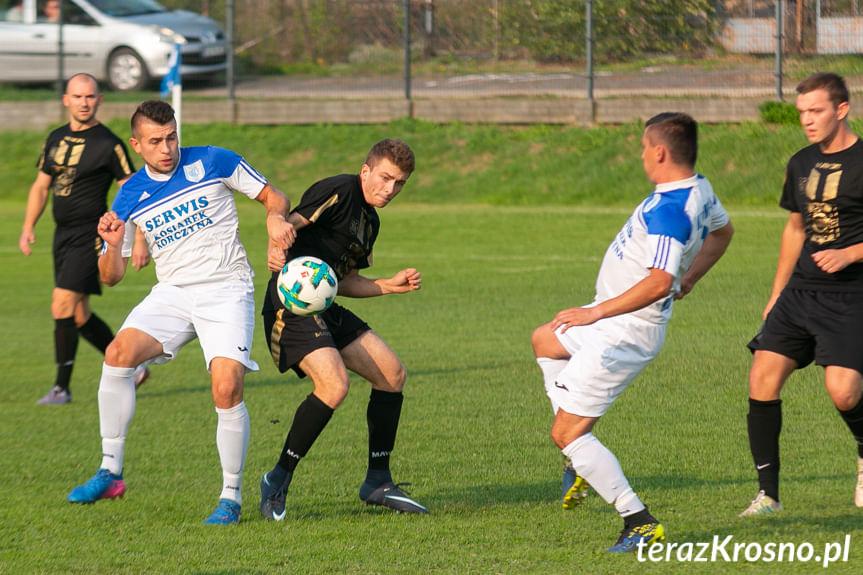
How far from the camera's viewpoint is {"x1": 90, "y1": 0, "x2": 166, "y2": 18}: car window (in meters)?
25.5

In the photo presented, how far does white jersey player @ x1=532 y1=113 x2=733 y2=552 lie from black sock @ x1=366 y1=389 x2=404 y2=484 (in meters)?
1.18

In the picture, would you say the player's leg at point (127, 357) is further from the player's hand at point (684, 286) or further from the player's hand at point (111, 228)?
the player's hand at point (684, 286)

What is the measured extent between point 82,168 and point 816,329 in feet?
20.3

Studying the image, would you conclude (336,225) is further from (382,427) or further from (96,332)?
(96,332)

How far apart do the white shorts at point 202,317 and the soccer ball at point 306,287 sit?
1.11ft

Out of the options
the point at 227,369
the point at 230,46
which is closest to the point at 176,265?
the point at 227,369

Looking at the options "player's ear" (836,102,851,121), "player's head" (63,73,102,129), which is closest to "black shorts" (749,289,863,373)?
"player's ear" (836,102,851,121)

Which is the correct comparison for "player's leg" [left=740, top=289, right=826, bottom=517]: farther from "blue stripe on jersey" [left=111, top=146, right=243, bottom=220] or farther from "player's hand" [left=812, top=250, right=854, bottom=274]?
"blue stripe on jersey" [left=111, top=146, right=243, bottom=220]

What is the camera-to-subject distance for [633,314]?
5398 millimetres

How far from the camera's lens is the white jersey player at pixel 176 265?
20.4 feet

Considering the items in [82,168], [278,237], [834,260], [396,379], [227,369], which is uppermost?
[82,168]

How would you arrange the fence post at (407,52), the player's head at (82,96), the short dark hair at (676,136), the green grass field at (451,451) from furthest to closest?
the fence post at (407,52)
the player's head at (82,96)
the green grass field at (451,451)
the short dark hair at (676,136)

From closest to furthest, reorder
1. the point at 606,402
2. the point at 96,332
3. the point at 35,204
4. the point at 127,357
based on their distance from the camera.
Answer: the point at 606,402, the point at 127,357, the point at 35,204, the point at 96,332

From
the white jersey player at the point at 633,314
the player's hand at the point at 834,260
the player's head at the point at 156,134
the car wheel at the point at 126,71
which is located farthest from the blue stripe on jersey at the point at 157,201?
the car wheel at the point at 126,71
